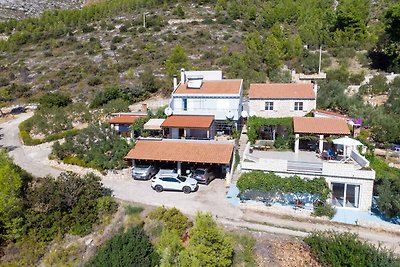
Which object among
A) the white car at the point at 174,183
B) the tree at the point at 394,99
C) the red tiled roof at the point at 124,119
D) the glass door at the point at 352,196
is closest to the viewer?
the glass door at the point at 352,196

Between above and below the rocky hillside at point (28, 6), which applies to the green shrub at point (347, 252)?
below

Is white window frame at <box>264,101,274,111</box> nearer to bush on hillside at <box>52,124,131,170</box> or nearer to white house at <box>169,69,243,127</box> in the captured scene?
white house at <box>169,69,243,127</box>

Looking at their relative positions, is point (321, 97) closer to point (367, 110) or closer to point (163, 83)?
point (367, 110)

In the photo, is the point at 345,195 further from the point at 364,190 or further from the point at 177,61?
the point at 177,61

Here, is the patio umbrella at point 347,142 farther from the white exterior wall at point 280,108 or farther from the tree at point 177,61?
the tree at point 177,61

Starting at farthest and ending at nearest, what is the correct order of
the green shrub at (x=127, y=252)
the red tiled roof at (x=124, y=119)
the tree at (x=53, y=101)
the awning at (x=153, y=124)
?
1. the tree at (x=53, y=101)
2. the red tiled roof at (x=124, y=119)
3. the awning at (x=153, y=124)
4. the green shrub at (x=127, y=252)

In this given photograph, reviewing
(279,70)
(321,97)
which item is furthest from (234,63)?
(321,97)

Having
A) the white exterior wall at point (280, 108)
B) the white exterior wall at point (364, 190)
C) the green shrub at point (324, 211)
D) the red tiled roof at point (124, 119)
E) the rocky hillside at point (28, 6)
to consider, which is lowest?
the green shrub at point (324, 211)

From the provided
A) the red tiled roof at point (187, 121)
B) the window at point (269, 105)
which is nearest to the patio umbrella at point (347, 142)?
the window at point (269, 105)
